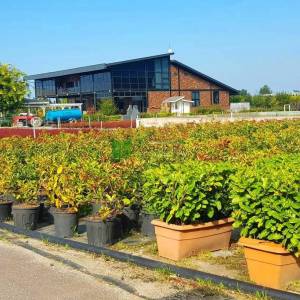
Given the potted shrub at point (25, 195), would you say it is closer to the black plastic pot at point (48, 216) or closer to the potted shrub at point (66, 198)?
the black plastic pot at point (48, 216)

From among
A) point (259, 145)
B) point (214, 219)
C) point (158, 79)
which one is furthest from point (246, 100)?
point (214, 219)

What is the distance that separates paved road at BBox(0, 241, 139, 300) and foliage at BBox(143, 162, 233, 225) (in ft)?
3.50

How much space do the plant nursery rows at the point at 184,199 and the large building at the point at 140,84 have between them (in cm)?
5463

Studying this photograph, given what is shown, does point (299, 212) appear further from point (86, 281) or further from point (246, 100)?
point (246, 100)

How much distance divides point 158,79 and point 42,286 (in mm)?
63282

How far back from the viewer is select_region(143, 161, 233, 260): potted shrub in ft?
17.7

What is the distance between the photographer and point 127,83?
64.7 metres

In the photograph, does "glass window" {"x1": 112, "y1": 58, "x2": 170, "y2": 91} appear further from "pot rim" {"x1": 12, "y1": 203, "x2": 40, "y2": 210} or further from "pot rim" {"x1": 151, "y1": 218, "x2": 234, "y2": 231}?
"pot rim" {"x1": 151, "y1": 218, "x2": 234, "y2": 231}

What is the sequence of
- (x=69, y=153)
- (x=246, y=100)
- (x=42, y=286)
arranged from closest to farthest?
1. (x=42, y=286)
2. (x=69, y=153)
3. (x=246, y=100)

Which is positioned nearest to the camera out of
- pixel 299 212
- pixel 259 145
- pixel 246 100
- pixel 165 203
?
pixel 299 212

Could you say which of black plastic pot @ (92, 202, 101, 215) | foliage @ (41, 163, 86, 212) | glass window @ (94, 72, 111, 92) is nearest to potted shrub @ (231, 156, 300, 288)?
black plastic pot @ (92, 202, 101, 215)

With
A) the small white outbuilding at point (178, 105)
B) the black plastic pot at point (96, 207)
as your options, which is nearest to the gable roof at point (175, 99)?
the small white outbuilding at point (178, 105)

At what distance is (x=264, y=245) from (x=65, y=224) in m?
3.38

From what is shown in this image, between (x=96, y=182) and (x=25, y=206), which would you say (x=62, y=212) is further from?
(x=25, y=206)
